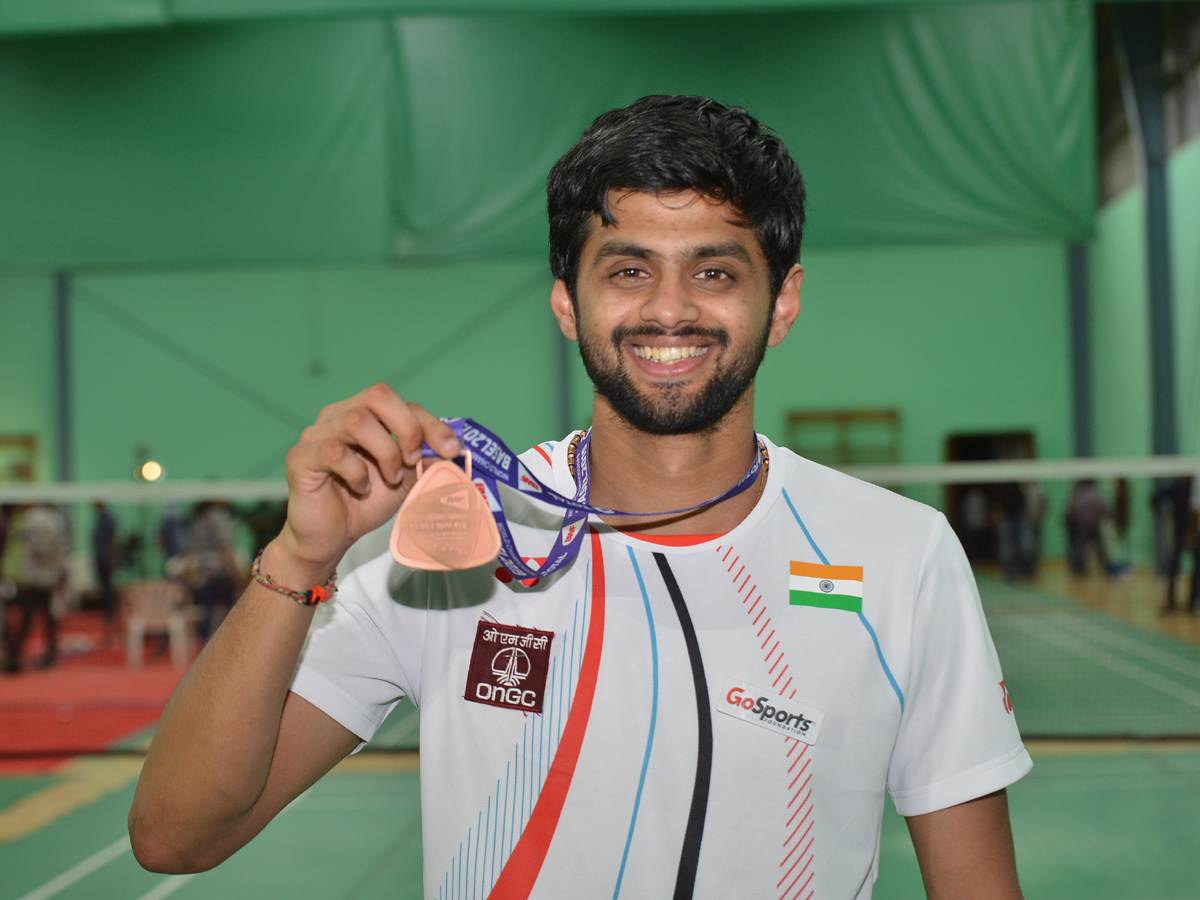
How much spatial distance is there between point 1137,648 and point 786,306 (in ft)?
35.3

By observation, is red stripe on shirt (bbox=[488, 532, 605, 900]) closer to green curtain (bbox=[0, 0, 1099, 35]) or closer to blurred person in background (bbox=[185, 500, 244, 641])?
green curtain (bbox=[0, 0, 1099, 35])

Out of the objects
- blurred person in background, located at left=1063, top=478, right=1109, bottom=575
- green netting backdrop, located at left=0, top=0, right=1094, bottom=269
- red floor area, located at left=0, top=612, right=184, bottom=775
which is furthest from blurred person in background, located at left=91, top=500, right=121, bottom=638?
blurred person in background, located at left=1063, top=478, right=1109, bottom=575

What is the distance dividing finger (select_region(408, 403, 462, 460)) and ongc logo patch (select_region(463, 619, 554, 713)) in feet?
1.27

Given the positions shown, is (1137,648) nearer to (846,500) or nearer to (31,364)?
(846,500)

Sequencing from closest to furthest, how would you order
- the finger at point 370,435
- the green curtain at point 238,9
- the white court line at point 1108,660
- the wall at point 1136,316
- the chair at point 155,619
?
1. the finger at point 370,435
2. the green curtain at point 238,9
3. the white court line at point 1108,660
4. the chair at point 155,619
5. the wall at point 1136,316

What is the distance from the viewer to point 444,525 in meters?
1.32

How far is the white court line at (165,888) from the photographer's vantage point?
4.69 m

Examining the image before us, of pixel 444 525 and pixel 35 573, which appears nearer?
pixel 444 525

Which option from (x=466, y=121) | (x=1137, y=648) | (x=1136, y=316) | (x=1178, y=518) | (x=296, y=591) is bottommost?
(x=1137, y=648)

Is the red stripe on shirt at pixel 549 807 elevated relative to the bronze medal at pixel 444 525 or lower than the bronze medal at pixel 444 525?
lower

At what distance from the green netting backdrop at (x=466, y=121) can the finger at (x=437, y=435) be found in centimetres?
594

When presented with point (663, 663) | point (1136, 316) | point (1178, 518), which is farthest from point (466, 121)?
point (1136, 316)

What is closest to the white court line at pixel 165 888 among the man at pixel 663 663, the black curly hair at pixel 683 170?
the man at pixel 663 663

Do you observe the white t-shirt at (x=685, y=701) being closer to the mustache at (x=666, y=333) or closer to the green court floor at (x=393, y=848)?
the mustache at (x=666, y=333)
